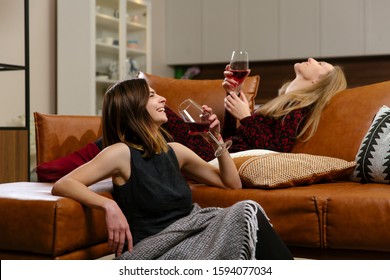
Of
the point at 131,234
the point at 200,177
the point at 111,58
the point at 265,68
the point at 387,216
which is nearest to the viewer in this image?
the point at 131,234

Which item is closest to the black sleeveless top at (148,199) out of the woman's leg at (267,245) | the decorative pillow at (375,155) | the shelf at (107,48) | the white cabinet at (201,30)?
the woman's leg at (267,245)

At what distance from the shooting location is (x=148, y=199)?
163 centimetres

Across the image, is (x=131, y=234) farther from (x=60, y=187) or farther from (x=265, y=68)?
(x=265, y=68)

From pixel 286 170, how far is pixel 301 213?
21 cm

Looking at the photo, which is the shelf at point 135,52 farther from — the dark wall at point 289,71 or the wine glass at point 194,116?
the wine glass at point 194,116

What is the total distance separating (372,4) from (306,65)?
3.02 metres

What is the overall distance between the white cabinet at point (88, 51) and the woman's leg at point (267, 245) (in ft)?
11.1

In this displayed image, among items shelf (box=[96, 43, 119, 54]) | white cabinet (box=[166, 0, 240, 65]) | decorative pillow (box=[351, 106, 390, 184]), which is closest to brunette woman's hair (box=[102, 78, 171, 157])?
decorative pillow (box=[351, 106, 390, 184])

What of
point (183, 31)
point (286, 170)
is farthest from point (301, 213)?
point (183, 31)

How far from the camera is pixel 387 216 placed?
1.78 metres

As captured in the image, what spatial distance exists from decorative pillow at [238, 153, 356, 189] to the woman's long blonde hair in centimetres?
36

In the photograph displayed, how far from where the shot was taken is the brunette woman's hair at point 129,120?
1717 mm

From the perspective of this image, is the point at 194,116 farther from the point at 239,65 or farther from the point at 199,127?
the point at 239,65
